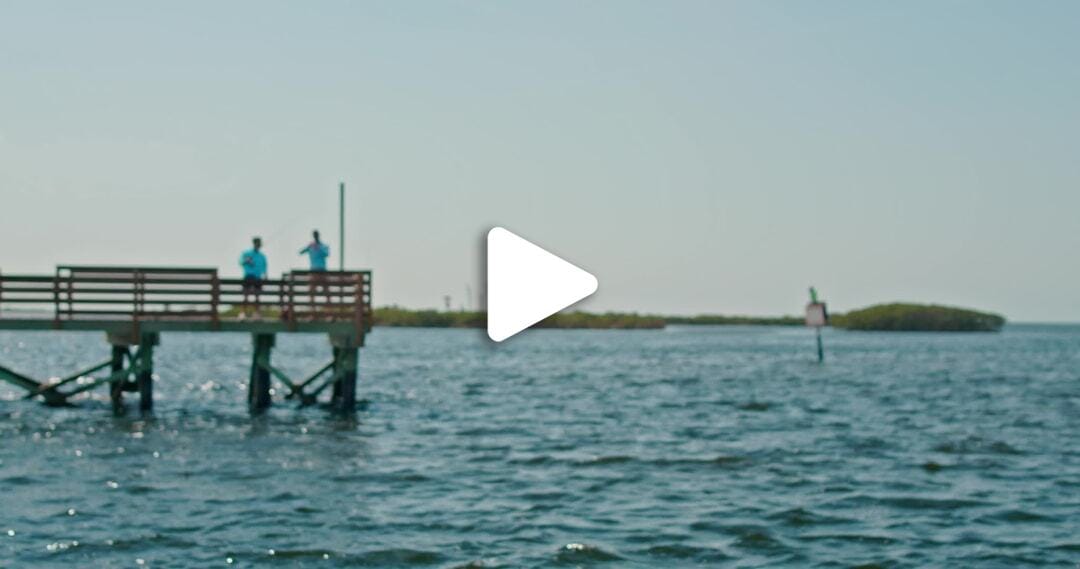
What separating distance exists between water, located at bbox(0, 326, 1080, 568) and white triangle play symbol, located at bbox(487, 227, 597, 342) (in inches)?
8.3

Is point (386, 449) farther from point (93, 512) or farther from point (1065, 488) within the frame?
point (1065, 488)

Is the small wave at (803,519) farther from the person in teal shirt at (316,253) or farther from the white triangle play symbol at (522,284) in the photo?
the person in teal shirt at (316,253)

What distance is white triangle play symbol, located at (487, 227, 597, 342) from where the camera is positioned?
Result: 5395 millimetres

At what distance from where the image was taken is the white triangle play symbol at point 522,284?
5395 mm

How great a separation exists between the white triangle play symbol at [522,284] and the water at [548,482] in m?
0.21

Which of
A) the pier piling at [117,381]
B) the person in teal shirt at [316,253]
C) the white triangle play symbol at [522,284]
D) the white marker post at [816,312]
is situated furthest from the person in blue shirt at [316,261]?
the white marker post at [816,312]

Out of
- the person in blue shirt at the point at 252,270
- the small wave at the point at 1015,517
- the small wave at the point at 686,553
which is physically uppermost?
the person in blue shirt at the point at 252,270

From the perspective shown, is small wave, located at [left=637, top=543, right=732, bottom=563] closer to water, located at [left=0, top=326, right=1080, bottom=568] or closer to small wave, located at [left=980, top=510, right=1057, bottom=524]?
water, located at [left=0, top=326, right=1080, bottom=568]

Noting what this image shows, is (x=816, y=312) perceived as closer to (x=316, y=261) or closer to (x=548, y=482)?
(x=316, y=261)

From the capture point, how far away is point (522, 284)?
551cm

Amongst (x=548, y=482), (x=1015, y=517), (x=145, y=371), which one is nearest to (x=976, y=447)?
(x=1015, y=517)

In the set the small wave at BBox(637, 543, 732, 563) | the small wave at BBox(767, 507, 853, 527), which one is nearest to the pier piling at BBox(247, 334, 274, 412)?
the small wave at BBox(767, 507, 853, 527)

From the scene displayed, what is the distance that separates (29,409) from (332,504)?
15.1 metres

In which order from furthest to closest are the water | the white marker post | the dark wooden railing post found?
the white marker post, the dark wooden railing post, the water
